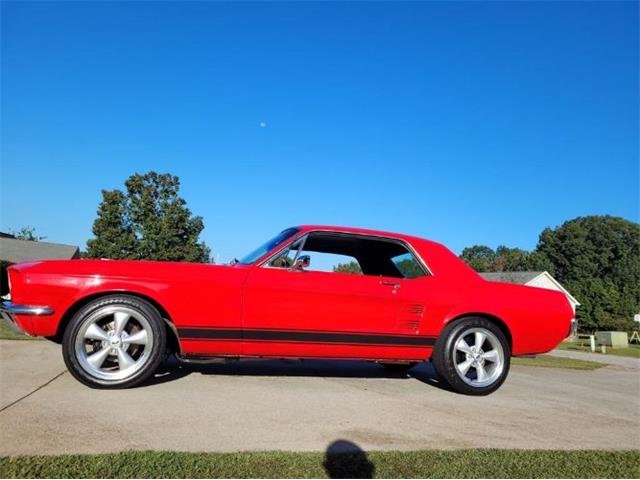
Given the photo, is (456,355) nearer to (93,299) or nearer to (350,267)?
(350,267)

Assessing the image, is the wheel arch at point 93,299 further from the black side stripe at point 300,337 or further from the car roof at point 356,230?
the car roof at point 356,230

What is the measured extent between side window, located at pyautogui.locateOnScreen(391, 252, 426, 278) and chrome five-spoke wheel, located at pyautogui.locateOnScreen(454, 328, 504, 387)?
75 cm

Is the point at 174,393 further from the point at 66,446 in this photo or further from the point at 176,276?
the point at 66,446

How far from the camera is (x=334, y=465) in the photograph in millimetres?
2475

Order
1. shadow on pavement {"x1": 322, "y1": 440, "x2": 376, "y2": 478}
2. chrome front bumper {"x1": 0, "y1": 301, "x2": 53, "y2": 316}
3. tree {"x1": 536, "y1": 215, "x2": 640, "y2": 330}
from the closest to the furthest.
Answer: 1. shadow on pavement {"x1": 322, "y1": 440, "x2": 376, "y2": 478}
2. chrome front bumper {"x1": 0, "y1": 301, "x2": 53, "y2": 316}
3. tree {"x1": 536, "y1": 215, "x2": 640, "y2": 330}

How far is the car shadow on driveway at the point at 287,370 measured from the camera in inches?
188

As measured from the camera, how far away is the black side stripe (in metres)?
4.06

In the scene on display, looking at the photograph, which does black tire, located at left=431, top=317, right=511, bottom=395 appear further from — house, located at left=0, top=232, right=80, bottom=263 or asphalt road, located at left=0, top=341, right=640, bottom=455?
house, located at left=0, top=232, right=80, bottom=263

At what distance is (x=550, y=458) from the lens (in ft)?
9.06

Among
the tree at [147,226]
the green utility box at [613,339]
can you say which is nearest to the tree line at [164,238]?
the tree at [147,226]

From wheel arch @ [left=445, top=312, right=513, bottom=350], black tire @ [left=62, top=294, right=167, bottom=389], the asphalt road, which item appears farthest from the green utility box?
black tire @ [left=62, top=294, right=167, bottom=389]

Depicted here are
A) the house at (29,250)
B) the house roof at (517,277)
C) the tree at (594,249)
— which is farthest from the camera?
the tree at (594,249)

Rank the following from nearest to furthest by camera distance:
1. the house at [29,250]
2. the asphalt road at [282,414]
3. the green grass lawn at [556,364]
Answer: the asphalt road at [282,414]
the green grass lawn at [556,364]
the house at [29,250]

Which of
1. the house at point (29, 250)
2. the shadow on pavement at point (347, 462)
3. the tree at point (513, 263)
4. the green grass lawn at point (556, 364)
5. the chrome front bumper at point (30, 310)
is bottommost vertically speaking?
the green grass lawn at point (556, 364)
